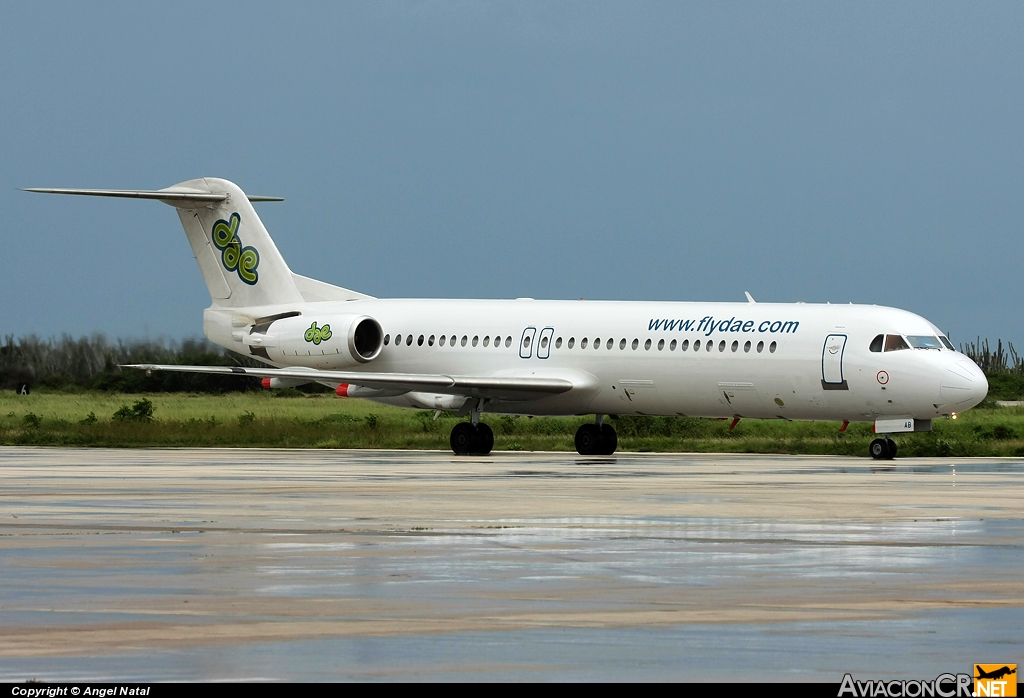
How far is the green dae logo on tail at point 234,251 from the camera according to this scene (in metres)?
40.0

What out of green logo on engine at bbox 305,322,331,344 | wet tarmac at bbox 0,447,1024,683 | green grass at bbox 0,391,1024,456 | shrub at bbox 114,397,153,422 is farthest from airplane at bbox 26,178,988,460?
wet tarmac at bbox 0,447,1024,683

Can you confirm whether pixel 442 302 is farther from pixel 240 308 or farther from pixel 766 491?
pixel 766 491

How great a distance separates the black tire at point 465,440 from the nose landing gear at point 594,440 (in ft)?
7.81

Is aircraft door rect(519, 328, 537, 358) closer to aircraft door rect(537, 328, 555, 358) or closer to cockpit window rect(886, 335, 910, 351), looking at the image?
aircraft door rect(537, 328, 555, 358)

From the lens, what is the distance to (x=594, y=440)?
1394 inches

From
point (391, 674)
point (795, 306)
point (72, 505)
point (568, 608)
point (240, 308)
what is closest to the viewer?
point (391, 674)

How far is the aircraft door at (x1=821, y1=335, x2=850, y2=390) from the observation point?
30531 millimetres

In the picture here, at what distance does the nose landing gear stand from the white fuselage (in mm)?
438

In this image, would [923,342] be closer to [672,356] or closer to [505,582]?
[672,356]

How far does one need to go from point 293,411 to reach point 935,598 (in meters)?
46.6

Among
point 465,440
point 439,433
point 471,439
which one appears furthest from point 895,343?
point 439,433

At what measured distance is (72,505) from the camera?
17766mm

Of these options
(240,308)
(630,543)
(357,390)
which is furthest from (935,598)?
(240,308)

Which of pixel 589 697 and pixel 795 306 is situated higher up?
pixel 795 306
